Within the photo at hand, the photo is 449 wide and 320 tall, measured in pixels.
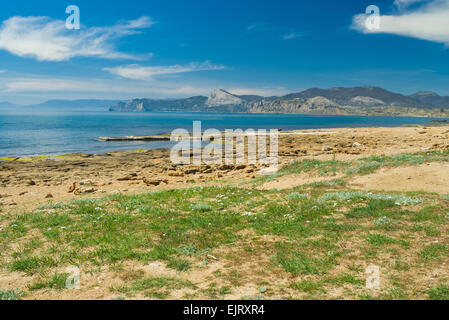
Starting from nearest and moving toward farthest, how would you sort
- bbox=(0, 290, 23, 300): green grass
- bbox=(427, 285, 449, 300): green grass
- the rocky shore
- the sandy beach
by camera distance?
1. bbox=(427, 285, 449, 300): green grass
2. bbox=(0, 290, 23, 300): green grass
3. the sandy beach
4. the rocky shore

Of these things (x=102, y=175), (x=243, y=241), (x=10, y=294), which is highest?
(x=243, y=241)

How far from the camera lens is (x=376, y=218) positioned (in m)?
11.2

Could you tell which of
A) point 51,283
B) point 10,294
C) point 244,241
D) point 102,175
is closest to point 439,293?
point 244,241

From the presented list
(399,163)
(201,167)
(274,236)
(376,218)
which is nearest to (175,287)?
(274,236)

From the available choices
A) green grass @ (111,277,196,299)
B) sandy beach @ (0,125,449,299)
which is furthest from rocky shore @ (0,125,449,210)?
green grass @ (111,277,196,299)

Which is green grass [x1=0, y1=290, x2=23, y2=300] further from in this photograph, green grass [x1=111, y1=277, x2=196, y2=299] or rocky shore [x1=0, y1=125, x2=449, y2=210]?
rocky shore [x1=0, y1=125, x2=449, y2=210]

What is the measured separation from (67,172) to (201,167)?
14.4 metres

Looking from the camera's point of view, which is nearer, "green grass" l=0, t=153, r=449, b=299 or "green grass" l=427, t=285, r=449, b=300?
"green grass" l=427, t=285, r=449, b=300

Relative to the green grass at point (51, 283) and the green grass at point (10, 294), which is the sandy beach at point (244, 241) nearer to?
the green grass at point (51, 283)

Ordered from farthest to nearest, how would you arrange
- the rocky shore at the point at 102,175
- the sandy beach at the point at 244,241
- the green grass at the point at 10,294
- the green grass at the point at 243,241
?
the rocky shore at the point at 102,175
the green grass at the point at 243,241
the sandy beach at the point at 244,241
the green grass at the point at 10,294

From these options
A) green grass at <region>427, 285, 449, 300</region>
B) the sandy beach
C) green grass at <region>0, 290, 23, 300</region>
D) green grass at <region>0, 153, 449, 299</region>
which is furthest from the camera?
green grass at <region>0, 153, 449, 299</region>

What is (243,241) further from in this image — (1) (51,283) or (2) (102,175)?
(2) (102,175)

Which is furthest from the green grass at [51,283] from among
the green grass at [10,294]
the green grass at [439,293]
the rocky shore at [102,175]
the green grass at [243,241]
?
the rocky shore at [102,175]
